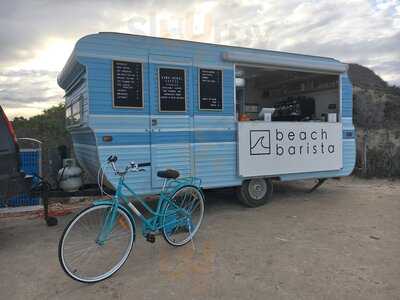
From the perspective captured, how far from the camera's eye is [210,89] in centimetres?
570

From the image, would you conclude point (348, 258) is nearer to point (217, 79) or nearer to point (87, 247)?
point (87, 247)

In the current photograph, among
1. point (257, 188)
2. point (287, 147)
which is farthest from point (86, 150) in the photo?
point (287, 147)

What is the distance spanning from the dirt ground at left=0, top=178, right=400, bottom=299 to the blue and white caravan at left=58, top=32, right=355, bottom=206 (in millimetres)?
868

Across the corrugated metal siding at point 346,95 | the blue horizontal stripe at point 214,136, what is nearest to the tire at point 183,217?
the blue horizontal stripe at point 214,136

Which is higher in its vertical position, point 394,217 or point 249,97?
point 249,97

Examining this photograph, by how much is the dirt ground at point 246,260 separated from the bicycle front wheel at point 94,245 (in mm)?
145

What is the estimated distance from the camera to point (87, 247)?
11.8 ft

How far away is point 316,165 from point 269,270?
354 cm

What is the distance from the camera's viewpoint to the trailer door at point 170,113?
5250 mm

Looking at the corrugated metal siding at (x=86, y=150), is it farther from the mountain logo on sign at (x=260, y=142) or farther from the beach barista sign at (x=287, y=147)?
the mountain logo on sign at (x=260, y=142)

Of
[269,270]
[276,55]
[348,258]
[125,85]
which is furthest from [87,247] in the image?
[276,55]

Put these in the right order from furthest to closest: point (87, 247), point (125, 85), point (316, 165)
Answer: point (316, 165) → point (125, 85) → point (87, 247)

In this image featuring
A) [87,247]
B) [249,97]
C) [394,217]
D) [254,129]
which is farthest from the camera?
[249,97]

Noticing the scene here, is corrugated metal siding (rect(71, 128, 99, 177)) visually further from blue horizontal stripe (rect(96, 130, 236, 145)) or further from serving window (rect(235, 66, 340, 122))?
serving window (rect(235, 66, 340, 122))
